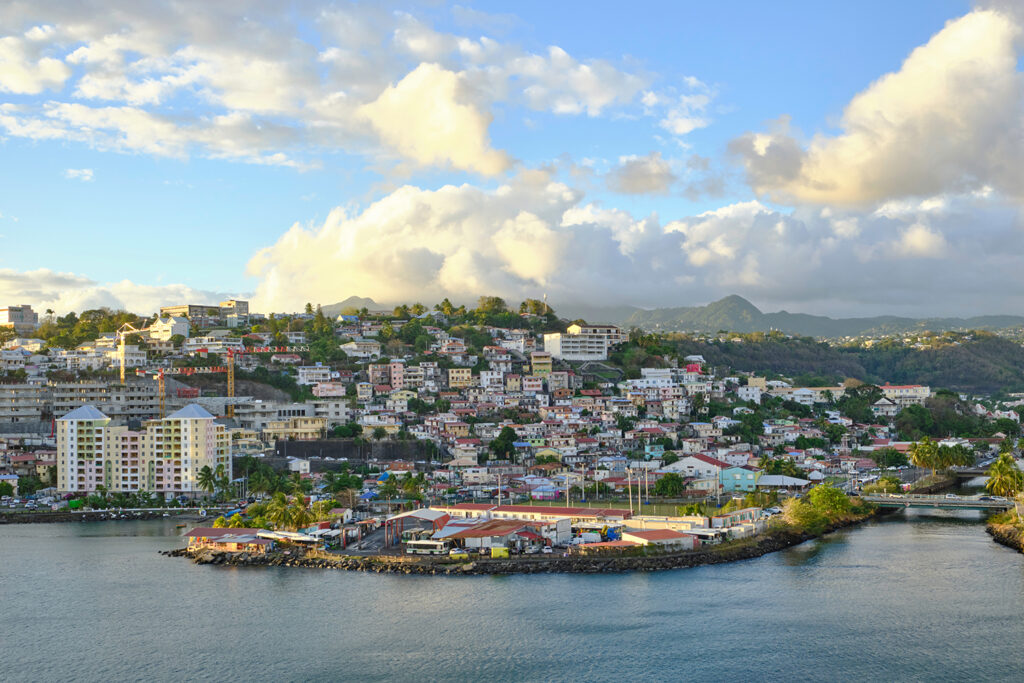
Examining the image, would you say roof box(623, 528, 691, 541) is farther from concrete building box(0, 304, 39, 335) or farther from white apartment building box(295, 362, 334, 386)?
concrete building box(0, 304, 39, 335)

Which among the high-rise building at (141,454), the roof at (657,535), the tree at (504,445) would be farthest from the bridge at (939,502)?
the high-rise building at (141,454)

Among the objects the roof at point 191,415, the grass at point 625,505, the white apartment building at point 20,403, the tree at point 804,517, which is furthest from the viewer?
the white apartment building at point 20,403

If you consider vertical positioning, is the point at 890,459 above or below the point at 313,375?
below

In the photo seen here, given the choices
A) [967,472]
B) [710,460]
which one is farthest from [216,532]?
[967,472]

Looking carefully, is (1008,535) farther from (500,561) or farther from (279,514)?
(279,514)

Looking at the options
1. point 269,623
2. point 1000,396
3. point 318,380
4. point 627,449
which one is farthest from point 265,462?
point 1000,396

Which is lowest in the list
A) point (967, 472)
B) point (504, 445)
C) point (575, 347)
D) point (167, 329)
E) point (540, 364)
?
point (967, 472)

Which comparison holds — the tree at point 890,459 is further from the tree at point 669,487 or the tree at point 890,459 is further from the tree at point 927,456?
the tree at point 669,487
